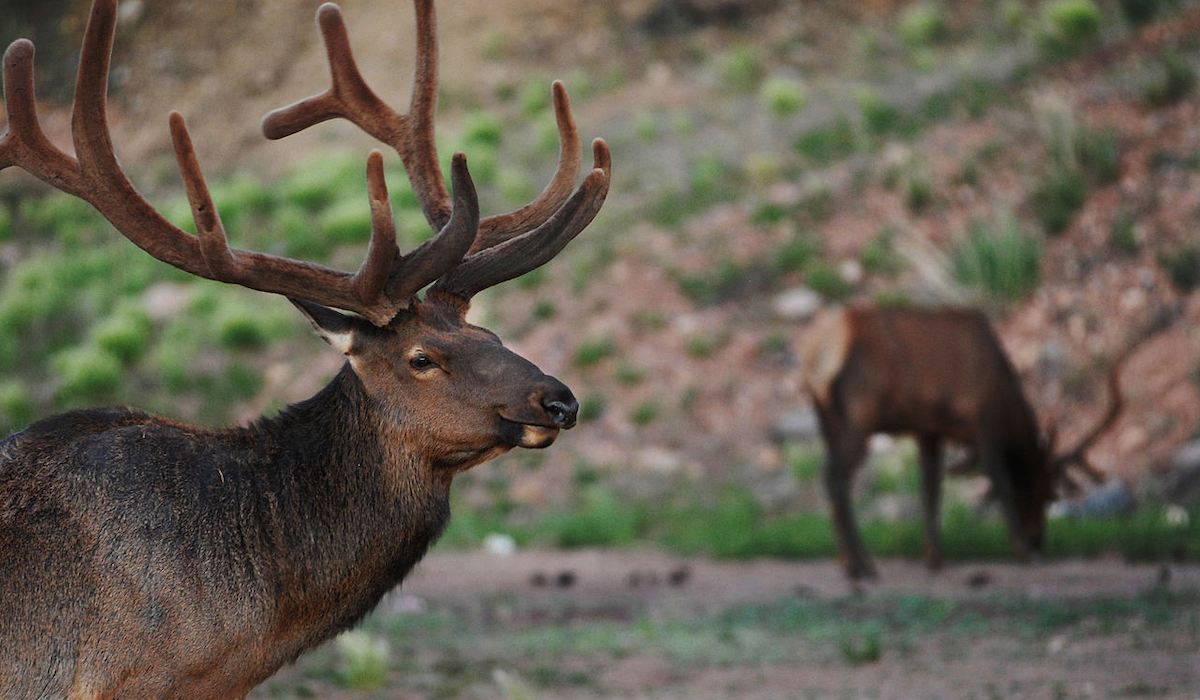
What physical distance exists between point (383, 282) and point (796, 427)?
10229 mm

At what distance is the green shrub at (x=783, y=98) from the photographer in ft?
63.8

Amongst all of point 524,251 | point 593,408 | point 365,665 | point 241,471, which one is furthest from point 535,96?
point 241,471

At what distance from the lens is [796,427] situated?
563 inches

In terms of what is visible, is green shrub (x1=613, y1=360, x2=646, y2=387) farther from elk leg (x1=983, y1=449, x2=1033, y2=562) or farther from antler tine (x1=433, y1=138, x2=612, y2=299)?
antler tine (x1=433, y1=138, x2=612, y2=299)

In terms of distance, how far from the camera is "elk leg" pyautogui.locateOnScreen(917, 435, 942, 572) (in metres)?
10.4

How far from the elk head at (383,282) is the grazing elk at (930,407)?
6.05m

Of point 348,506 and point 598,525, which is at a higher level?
point 348,506

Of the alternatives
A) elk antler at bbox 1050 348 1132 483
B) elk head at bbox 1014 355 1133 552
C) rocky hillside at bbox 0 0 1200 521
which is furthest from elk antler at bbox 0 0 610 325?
rocky hillside at bbox 0 0 1200 521

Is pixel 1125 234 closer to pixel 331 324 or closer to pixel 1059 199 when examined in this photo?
pixel 1059 199

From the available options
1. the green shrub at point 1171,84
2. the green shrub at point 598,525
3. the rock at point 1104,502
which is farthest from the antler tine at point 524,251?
the green shrub at point 1171,84

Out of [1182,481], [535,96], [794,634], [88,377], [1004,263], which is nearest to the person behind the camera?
[794,634]

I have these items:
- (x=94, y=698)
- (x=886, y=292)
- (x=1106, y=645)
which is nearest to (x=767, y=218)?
(x=886, y=292)

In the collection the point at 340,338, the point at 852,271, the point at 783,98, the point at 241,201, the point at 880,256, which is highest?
the point at 783,98

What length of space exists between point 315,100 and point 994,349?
721 centimetres
